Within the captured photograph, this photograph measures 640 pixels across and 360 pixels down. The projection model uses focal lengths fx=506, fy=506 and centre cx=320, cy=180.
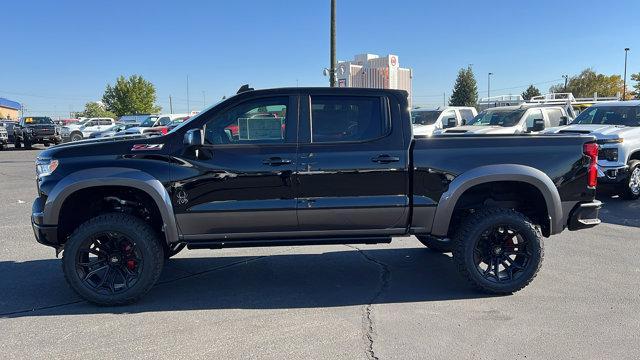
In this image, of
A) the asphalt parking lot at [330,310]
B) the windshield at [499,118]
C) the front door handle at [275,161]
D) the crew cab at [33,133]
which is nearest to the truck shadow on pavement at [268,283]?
the asphalt parking lot at [330,310]

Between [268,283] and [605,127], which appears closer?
[268,283]

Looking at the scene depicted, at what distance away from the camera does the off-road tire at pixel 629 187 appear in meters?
9.53

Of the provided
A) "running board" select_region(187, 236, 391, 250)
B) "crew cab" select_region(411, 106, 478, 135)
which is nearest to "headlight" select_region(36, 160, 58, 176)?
"running board" select_region(187, 236, 391, 250)

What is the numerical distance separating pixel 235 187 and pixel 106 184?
111 cm

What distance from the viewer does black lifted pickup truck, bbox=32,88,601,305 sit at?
178 inches

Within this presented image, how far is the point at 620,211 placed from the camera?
29.0 feet

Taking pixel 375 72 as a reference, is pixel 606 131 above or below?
below

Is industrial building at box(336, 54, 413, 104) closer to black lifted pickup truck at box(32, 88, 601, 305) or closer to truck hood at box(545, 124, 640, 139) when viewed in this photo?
truck hood at box(545, 124, 640, 139)

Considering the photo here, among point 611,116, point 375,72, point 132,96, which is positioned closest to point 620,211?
point 611,116

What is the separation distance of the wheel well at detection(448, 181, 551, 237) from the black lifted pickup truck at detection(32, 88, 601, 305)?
0.07 m

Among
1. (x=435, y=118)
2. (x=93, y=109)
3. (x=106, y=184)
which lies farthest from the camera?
(x=93, y=109)

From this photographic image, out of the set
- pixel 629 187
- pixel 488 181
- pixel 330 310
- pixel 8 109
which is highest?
pixel 8 109

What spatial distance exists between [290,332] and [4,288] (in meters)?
3.13

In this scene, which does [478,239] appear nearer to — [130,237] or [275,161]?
[275,161]
